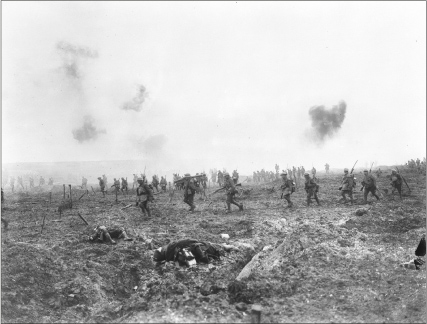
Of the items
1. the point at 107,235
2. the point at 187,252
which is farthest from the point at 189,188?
the point at 187,252

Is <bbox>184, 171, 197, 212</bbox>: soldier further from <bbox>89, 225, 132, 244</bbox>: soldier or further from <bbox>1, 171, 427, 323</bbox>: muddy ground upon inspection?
<bbox>89, 225, 132, 244</bbox>: soldier

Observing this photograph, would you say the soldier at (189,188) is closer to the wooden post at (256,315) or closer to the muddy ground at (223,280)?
the muddy ground at (223,280)

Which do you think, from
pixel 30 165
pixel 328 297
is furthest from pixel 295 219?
pixel 30 165

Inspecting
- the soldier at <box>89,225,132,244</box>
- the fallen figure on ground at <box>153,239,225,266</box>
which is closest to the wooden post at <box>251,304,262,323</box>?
the fallen figure on ground at <box>153,239,225,266</box>

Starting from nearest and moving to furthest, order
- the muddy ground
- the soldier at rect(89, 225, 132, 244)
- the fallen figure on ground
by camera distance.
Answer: the muddy ground < the fallen figure on ground < the soldier at rect(89, 225, 132, 244)

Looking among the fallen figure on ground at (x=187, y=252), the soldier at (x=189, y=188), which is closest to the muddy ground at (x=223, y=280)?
the fallen figure on ground at (x=187, y=252)
